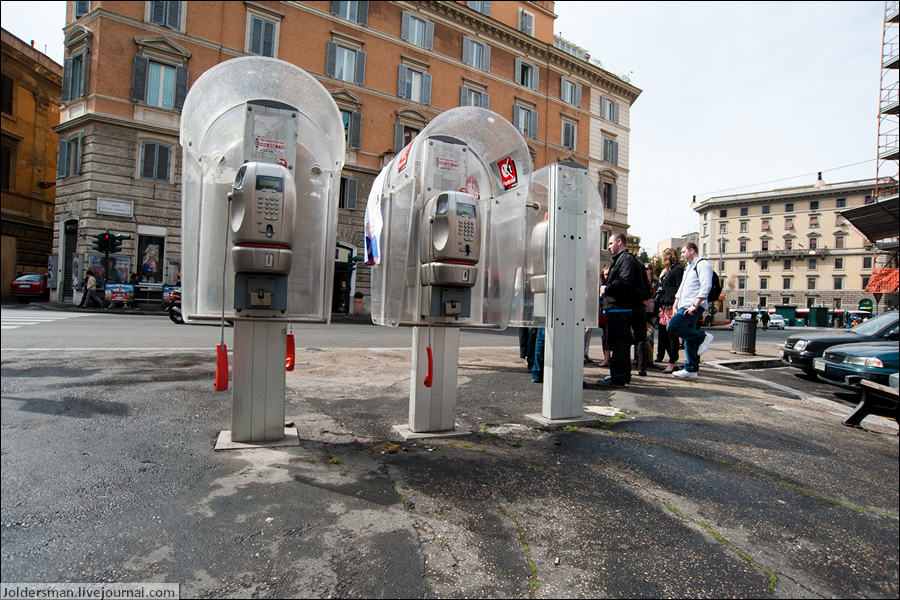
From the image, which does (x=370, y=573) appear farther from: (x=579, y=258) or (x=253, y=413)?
(x=579, y=258)

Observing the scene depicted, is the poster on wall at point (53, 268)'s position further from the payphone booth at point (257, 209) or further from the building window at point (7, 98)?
the building window at point (7, 98)

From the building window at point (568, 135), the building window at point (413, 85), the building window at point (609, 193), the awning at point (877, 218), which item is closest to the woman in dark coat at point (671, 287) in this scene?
the awning at point (877, 218)

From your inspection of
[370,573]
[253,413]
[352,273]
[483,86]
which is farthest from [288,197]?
[483,86]

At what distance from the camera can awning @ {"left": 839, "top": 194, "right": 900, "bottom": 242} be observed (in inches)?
36.7

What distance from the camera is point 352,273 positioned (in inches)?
938

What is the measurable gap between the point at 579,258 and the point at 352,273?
2049 cm

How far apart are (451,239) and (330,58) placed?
2086 centimetres

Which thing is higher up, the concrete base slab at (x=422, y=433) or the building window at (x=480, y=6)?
the building window at (x=480, y=6)

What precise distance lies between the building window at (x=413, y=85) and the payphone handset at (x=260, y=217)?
2203 cm

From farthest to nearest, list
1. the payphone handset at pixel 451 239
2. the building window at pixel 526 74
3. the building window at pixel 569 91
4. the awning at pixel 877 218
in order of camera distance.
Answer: the building window at pixel 569 91, the building window at pixel 526 74, the payphone handset at pixel 451 239, the awning at pixel 877 218

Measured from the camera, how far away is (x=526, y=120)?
25891 mm

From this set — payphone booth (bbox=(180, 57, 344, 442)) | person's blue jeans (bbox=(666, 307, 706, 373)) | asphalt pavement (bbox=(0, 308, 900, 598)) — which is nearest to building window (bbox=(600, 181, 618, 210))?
person's blue jeans (bbox=(666, 307, 706, 373))

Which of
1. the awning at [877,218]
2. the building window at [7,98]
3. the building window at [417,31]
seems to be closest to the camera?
the awning at [877,218]

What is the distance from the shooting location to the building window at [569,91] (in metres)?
28.6
